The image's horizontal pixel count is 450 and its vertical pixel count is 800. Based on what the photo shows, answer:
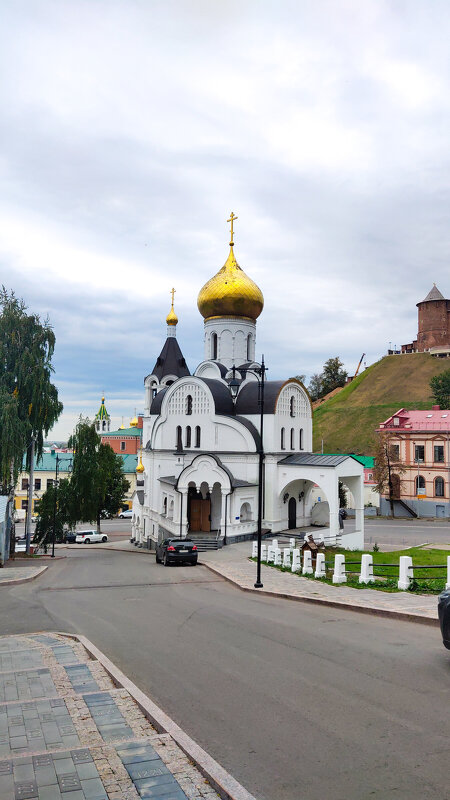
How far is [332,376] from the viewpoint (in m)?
115

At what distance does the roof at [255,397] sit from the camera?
31.0m

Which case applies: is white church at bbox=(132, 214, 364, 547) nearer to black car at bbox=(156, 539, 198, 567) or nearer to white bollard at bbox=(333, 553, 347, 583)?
black car at bbox=(156, 539, 198, 567)

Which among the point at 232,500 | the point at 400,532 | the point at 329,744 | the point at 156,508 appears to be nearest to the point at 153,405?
the point at 156,508

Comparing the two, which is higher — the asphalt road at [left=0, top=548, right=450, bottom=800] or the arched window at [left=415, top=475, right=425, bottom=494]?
the arched window at [left=415, top=475, right=425, bottom=494]

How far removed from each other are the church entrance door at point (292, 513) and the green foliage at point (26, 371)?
1304 cm

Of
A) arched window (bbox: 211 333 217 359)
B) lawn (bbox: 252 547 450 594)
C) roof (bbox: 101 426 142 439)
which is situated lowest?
lawn (bbox: 252 547 450 594)

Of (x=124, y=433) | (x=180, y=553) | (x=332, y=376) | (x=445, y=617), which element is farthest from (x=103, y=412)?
(x=445, y=617)

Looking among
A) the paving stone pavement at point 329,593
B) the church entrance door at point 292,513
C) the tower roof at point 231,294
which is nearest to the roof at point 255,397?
the church entrance door at point 292,513

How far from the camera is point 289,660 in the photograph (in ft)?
27.3

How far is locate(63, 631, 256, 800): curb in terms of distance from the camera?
4.75 meters

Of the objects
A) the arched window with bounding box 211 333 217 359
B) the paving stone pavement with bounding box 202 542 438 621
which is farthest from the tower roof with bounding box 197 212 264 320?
the paving stone pavement with bounding box 202 542 438 621

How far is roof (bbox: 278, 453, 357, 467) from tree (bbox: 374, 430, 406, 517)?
1882 cm

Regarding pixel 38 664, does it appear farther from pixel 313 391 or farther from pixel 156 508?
pixel 313 391

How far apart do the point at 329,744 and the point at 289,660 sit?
2721mm
